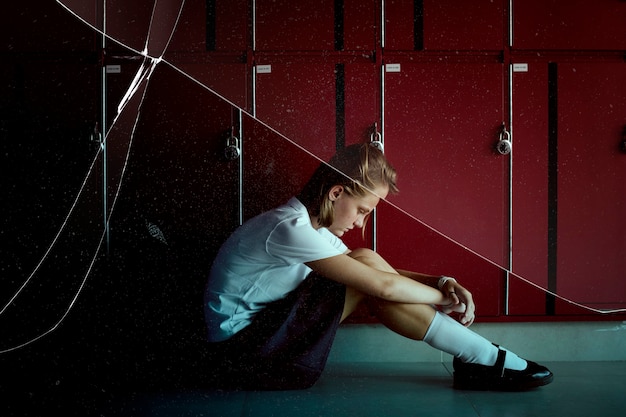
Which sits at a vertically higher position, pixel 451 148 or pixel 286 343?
pixel 451 148

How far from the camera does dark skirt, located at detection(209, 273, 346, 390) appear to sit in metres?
0.92

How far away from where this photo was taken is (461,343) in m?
0.90

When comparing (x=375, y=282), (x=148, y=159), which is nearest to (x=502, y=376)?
(x=375, y=282)

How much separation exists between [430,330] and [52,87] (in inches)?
26.4

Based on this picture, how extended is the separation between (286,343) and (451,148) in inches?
27.2

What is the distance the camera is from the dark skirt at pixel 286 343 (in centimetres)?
92

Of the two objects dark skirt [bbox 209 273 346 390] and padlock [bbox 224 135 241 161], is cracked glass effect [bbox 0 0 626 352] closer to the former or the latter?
padlock [bbox 224 135 241 161]

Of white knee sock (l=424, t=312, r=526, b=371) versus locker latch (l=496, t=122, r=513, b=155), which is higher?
locker latch (l=496, t=122, r=513, b=155)

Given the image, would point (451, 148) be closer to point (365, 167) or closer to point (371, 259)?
point (365, 167)

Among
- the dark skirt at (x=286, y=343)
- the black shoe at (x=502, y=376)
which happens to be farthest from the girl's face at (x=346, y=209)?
the black shoe at (x=502, y=376)

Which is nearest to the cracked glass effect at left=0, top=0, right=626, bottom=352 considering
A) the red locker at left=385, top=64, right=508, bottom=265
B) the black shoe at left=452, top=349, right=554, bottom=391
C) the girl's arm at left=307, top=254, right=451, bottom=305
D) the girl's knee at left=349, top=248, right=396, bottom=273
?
the red locker at left=385, top=64, right=508, bottom=265

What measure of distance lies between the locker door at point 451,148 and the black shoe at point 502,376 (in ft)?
2.22

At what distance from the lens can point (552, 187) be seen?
30 centimetres

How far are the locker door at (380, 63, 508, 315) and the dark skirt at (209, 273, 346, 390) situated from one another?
64 centimetres
